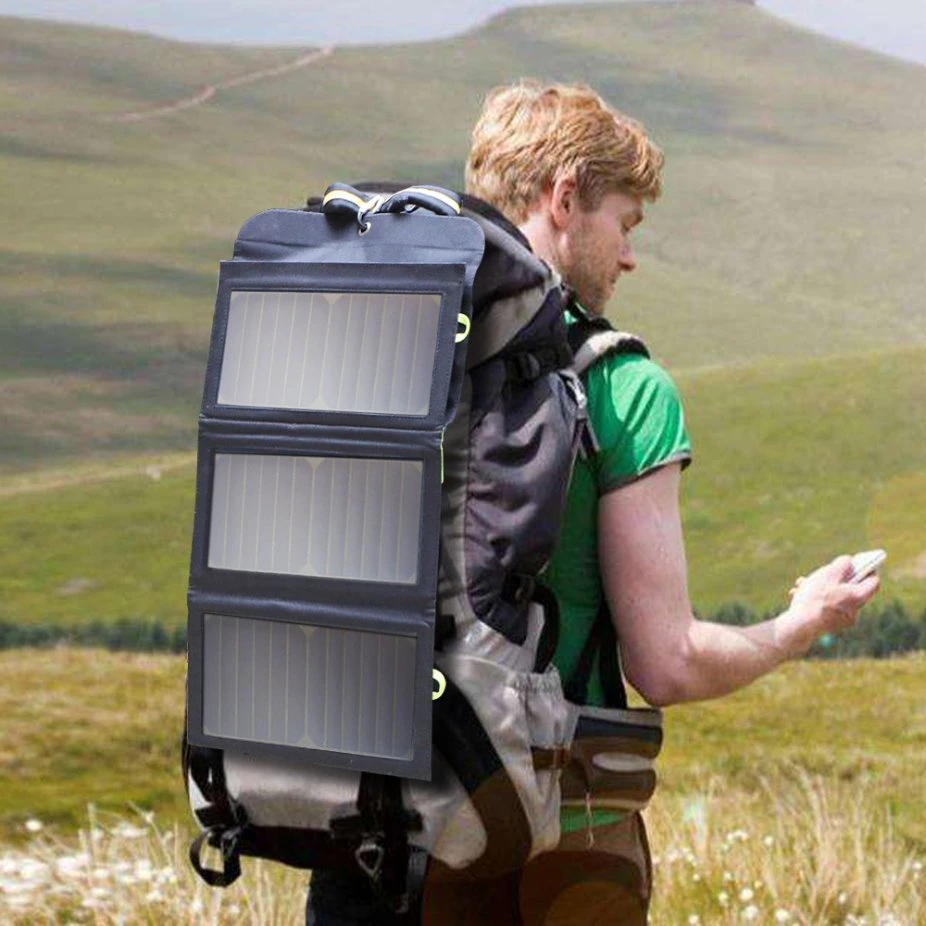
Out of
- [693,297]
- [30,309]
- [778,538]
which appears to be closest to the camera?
[778,538]

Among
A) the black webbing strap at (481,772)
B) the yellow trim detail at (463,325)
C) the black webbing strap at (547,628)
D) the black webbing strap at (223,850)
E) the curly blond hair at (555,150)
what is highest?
the curly blond hair at (555,150)

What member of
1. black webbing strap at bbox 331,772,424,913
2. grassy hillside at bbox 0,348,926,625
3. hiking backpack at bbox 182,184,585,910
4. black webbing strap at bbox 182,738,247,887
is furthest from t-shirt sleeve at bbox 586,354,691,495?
grassy hillside at bbox 0,348,926,625

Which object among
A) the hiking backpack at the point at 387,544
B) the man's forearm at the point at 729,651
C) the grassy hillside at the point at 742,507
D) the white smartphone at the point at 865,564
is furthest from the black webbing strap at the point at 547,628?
the grassy hillside at the point at 742,507

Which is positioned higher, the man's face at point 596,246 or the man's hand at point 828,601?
the man's face at point 596,246

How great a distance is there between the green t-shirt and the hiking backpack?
0.30 feet

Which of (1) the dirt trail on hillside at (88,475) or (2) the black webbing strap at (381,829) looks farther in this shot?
(1) the dirt trail on hillside at (88,475)

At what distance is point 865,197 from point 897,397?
36.0 meters

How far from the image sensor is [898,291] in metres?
67.5

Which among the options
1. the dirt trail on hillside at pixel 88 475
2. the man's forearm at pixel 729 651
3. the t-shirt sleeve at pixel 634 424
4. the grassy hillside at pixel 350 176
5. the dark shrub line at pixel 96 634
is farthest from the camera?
the grassy hillside at pixel 350 176

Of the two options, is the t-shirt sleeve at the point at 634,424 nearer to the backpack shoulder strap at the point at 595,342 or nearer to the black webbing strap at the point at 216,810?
the backpack shoulder strap at the point at 595,342

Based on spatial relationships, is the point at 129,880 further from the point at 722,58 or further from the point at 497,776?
the point at 722,58

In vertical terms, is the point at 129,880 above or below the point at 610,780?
below

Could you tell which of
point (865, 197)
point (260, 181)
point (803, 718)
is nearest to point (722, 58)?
point (865, 197)

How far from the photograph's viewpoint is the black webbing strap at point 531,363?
2.67 metres
